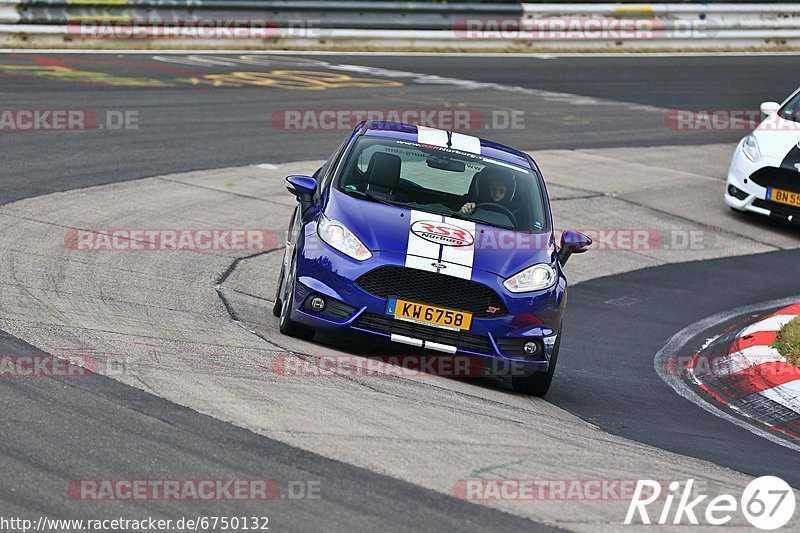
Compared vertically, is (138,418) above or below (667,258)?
above

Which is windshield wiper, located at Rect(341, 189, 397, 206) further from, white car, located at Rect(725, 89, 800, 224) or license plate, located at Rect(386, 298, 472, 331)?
white car, located at Rect(725, 89, 800, 224)

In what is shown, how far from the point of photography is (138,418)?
5980 millimetres

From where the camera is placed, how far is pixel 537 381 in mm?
8414

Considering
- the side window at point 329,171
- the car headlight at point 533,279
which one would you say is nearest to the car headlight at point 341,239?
the side window at point 329,171

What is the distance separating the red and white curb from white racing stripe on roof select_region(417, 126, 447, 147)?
104 inches

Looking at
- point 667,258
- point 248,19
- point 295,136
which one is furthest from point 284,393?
point 248,19

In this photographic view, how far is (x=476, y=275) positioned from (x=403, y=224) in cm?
64

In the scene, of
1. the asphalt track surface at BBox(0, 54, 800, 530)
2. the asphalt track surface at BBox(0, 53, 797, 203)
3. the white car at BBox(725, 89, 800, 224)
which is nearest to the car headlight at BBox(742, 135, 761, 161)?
the white car at BBox(725, 89, 800, 224)

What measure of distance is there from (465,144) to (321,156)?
680 cm

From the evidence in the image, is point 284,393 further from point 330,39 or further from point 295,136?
point 330,39

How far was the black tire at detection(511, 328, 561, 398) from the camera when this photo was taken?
8.38m

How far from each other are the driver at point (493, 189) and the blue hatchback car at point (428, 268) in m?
0.01

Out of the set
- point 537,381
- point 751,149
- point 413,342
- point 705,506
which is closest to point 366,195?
point 413,342

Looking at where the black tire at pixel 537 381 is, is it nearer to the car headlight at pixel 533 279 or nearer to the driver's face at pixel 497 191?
the car headlight at pixel 533 279
